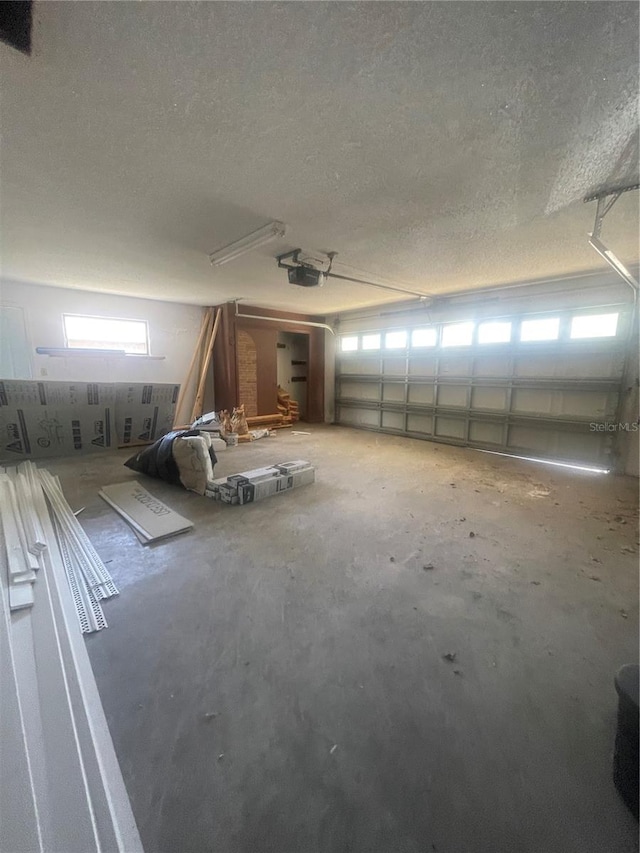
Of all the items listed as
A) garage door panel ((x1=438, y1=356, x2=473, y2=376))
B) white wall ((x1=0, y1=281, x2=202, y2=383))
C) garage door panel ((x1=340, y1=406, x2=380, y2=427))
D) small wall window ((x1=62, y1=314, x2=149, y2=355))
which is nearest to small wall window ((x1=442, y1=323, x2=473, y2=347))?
garage door panel ((x1=438, y1=356, x2=473, y2=376))

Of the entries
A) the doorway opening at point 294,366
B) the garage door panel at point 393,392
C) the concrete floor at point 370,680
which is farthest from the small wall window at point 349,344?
the concrete floor at point 370,680

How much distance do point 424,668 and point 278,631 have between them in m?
0.74

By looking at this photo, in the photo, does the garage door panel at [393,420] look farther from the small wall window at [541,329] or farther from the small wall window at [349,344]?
the small wall window at [541,329]

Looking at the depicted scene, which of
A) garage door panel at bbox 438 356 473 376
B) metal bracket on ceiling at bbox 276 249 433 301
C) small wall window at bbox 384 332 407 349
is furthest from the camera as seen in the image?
small wall window at bbox 384 332 407 349

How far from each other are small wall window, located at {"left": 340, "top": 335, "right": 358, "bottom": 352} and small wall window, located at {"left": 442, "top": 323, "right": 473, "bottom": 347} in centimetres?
219

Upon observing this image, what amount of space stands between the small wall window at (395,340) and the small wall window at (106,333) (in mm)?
4981

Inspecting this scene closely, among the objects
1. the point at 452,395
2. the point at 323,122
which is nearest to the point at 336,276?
the point at 323,122

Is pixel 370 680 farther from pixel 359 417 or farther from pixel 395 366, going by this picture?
pixel 359 417

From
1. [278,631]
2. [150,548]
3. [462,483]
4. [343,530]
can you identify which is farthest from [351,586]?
[462,483]

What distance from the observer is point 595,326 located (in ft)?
14.8

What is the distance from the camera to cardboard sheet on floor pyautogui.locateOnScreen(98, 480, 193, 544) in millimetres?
2682

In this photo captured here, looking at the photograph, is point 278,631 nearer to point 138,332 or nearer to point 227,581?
point 227,581

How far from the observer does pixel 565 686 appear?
57.4 inches

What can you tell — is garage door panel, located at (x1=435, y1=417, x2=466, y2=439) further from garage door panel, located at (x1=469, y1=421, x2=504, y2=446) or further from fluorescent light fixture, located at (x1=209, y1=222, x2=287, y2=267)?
fluorescent light fixture, located at (x1=209, y1=222, x2=287, y2=267)
